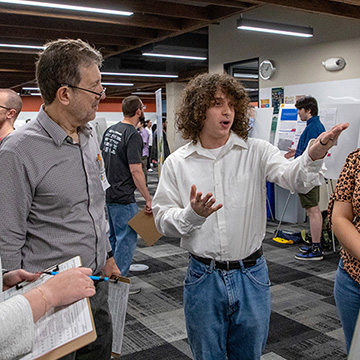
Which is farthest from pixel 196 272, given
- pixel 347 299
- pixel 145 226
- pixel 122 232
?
pixel 122 232

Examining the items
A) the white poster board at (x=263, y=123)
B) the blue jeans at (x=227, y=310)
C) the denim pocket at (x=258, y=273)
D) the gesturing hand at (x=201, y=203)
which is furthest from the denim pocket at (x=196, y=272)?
the white poster board at (x=263, y=123)

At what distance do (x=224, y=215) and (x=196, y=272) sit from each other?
254mm

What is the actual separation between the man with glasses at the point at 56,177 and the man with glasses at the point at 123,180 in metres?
1.79

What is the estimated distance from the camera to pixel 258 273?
68.3 inches

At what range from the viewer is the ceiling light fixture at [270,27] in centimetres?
649

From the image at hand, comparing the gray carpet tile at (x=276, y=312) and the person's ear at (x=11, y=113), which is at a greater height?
the person's ear at (x=11, y=113)

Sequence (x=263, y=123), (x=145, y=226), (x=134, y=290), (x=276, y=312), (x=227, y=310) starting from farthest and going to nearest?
(x=263, y=123) → (x=134, y=290) → (x=276, y=312) → (x=145, y=226) → (x=227, y=310)

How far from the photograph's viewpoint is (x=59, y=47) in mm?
1659

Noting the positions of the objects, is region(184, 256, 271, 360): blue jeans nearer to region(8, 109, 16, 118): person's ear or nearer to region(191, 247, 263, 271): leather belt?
region(191, 247, 263, 271): leather belt

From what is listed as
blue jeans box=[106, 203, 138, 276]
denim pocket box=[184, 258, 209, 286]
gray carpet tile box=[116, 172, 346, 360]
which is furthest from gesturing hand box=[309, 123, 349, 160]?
blue jeans box=[106, 203, 138, 276]

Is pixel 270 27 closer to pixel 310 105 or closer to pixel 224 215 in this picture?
pixel 310 105

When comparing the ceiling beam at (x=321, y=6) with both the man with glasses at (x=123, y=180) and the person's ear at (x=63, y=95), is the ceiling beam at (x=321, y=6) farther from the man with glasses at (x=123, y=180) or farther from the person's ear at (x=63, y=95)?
the person's ear at (x=63, y=95)

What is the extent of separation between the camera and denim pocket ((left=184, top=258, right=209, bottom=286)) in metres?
1.72

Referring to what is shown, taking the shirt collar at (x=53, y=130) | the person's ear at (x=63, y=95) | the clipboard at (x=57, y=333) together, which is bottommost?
the clipboard at (x=57, y=333)
